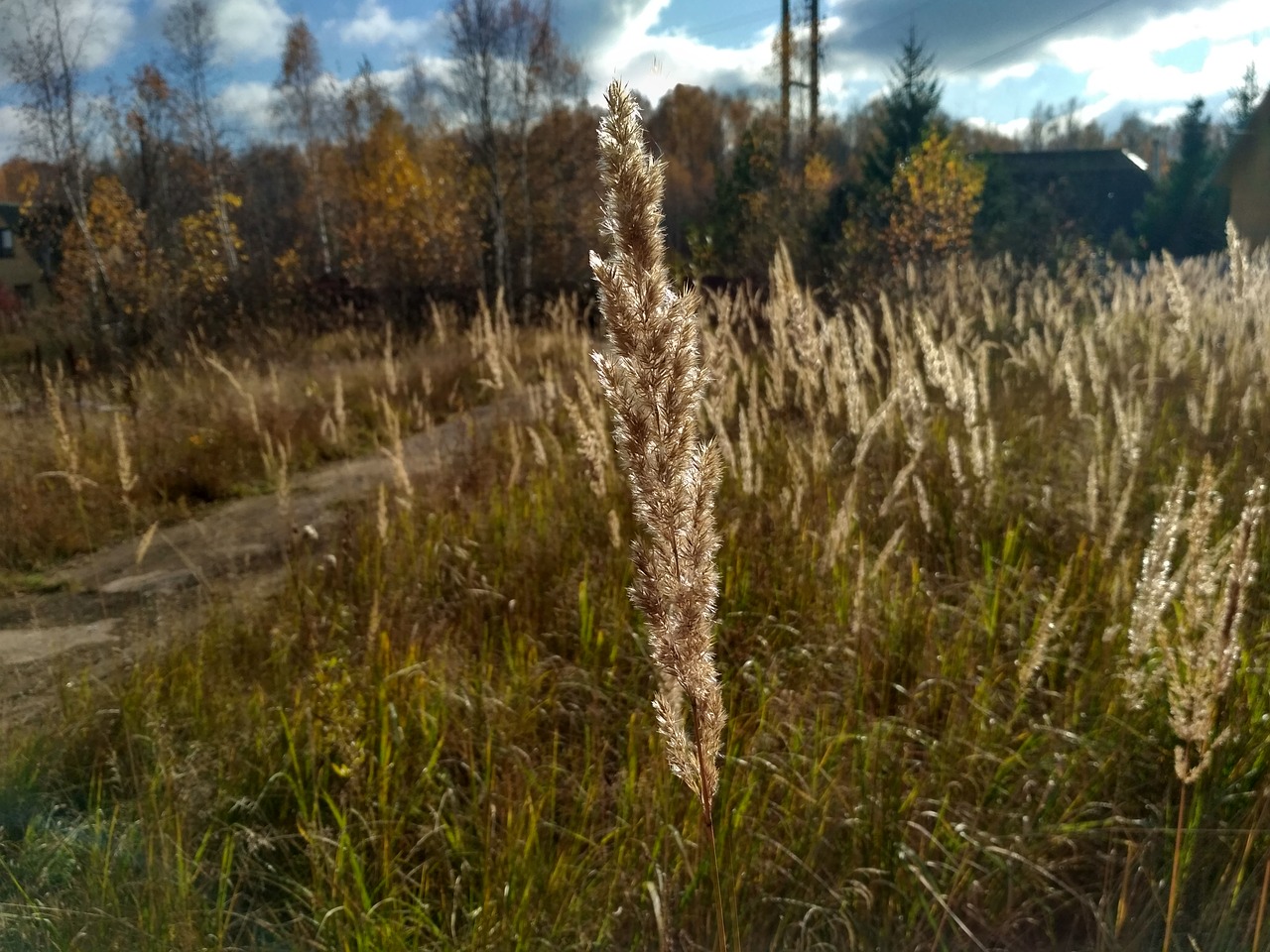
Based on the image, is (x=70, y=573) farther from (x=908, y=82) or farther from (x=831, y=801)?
(x=908, y=82)

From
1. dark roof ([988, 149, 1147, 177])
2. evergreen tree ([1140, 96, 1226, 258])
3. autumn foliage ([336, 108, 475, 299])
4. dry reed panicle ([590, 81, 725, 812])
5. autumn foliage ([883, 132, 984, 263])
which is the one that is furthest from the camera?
dark roof ([988, 149, 1147, 177])

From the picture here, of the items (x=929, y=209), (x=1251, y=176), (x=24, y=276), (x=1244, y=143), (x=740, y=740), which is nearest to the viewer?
(x=740, y=740)

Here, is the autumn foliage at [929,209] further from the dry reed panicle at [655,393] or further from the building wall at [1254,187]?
the building wall at [1254,187]

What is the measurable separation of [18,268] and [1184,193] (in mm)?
41867

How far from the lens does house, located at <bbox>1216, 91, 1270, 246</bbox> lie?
24844 mm

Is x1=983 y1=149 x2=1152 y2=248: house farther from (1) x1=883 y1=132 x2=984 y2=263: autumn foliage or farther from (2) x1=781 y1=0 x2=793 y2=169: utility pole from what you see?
(1) x1=883 y1=132 x2=984 y2=263: autumn foliage

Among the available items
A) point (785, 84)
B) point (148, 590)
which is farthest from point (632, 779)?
point (785, 84)

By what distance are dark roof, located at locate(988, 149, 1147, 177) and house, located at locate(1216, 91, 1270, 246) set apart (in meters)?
9.59

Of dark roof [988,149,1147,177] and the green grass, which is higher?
dark roof [988,149,1147,177]

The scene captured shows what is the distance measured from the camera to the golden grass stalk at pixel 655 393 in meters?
0.77

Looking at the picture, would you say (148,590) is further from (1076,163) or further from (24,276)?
(1076,163)

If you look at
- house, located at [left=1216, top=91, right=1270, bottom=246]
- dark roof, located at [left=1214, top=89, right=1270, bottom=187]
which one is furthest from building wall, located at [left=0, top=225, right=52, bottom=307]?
dark roof, located at [left=1214, top=89, right=1270, bottom=187]

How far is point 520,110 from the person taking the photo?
2067 cm

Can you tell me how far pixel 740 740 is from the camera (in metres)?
2.07
